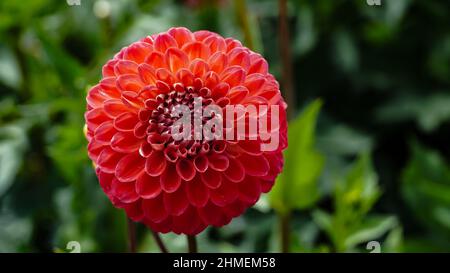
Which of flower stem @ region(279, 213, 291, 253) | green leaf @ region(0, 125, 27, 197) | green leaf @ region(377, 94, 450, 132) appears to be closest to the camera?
flower stem @ region(279, 213, 291, 253)

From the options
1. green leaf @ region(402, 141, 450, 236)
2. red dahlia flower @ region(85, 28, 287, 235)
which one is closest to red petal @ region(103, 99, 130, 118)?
red dahlia flower @ region(85, 28, 287, 235)

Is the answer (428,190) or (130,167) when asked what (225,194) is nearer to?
(130,167)

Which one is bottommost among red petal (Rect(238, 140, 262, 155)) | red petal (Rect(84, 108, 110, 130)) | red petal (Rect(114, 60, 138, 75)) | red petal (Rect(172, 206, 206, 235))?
red petal (Rect(172, 206, 206, 235))

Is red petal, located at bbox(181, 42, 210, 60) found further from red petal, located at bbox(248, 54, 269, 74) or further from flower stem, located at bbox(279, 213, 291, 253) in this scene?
flower stem, located at bbox(279, 213, 291, 253)

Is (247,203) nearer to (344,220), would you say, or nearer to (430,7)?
(344,220)

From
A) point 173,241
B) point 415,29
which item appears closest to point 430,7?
point 415,29

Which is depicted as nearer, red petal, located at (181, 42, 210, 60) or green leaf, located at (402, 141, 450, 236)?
red petal, located at (181, 42, 210, 60)
